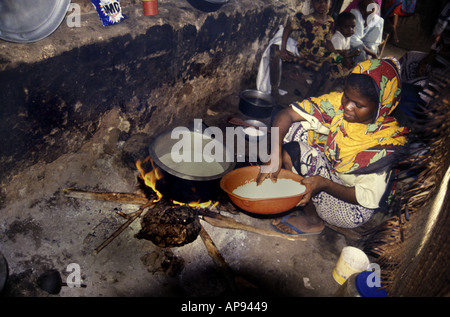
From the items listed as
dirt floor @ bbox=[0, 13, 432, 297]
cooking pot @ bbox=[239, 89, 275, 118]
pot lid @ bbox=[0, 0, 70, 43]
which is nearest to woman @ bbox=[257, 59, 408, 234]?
dirt floor @ bbox=[0, 13, 432, 297]

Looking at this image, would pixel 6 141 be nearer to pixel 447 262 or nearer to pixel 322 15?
pixel 447 262

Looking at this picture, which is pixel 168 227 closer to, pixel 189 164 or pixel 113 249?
pixel 113 249

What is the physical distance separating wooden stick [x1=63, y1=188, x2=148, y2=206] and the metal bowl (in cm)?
99

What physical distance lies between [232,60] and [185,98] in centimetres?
137

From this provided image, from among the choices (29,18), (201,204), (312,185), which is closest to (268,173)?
(312,185)

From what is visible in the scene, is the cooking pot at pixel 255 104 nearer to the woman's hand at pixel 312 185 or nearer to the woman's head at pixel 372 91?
the woman's head at pixel 372 91

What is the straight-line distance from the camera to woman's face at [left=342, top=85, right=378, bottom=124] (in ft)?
8.55

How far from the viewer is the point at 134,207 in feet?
9.72

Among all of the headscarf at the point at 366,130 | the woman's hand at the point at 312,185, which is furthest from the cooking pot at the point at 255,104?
the woman's hand at the point at 312,185

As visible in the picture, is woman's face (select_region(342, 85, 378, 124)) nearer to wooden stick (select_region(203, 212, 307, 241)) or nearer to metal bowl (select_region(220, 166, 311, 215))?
metal bowl (select_region(220, 166, 311, 215))

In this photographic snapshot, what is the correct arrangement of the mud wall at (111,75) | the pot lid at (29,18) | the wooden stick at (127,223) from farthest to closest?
the wooden stick at (127,223), the mud wall at (111,75), the pot lid at (29,18)

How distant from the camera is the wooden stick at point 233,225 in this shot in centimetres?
301

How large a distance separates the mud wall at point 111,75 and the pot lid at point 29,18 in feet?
0.29

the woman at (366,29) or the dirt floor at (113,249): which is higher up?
the woman at (366,29)
